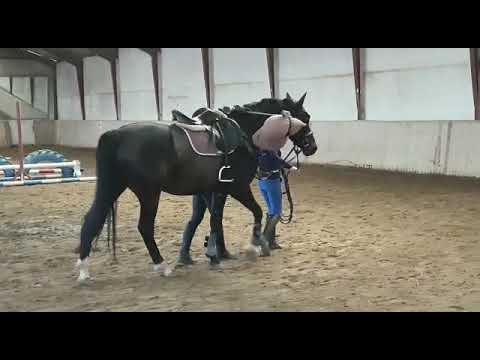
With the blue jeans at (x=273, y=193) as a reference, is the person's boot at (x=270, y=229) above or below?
below

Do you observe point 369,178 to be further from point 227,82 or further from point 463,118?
point 227,82

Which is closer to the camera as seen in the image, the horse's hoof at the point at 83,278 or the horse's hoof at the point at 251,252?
the horse's hoof at the point at 83,278

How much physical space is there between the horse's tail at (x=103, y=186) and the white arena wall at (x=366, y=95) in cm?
730

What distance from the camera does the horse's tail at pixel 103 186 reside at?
5129 mm

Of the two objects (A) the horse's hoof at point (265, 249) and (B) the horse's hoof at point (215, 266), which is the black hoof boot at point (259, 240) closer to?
(A) the horse's hoof at point (265, 249)

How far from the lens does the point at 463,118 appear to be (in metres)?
11.2

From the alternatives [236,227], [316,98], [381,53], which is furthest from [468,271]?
[316,98]

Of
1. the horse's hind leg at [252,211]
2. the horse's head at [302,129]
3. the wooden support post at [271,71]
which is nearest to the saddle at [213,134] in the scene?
the horse's hind leg at [252,211]

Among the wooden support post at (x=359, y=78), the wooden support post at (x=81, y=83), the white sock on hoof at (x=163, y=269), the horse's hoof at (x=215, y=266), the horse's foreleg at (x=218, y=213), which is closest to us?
the white sock on hoof at (x=163, y=269)

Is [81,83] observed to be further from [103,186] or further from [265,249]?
[103,186]

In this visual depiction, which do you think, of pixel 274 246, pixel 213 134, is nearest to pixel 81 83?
pixel 274 246

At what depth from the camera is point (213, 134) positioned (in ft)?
18.4

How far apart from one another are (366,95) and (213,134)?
844 centimetres

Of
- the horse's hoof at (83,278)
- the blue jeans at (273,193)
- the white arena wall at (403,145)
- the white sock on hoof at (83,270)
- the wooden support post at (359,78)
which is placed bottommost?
the horse's hoof at (83,278)
